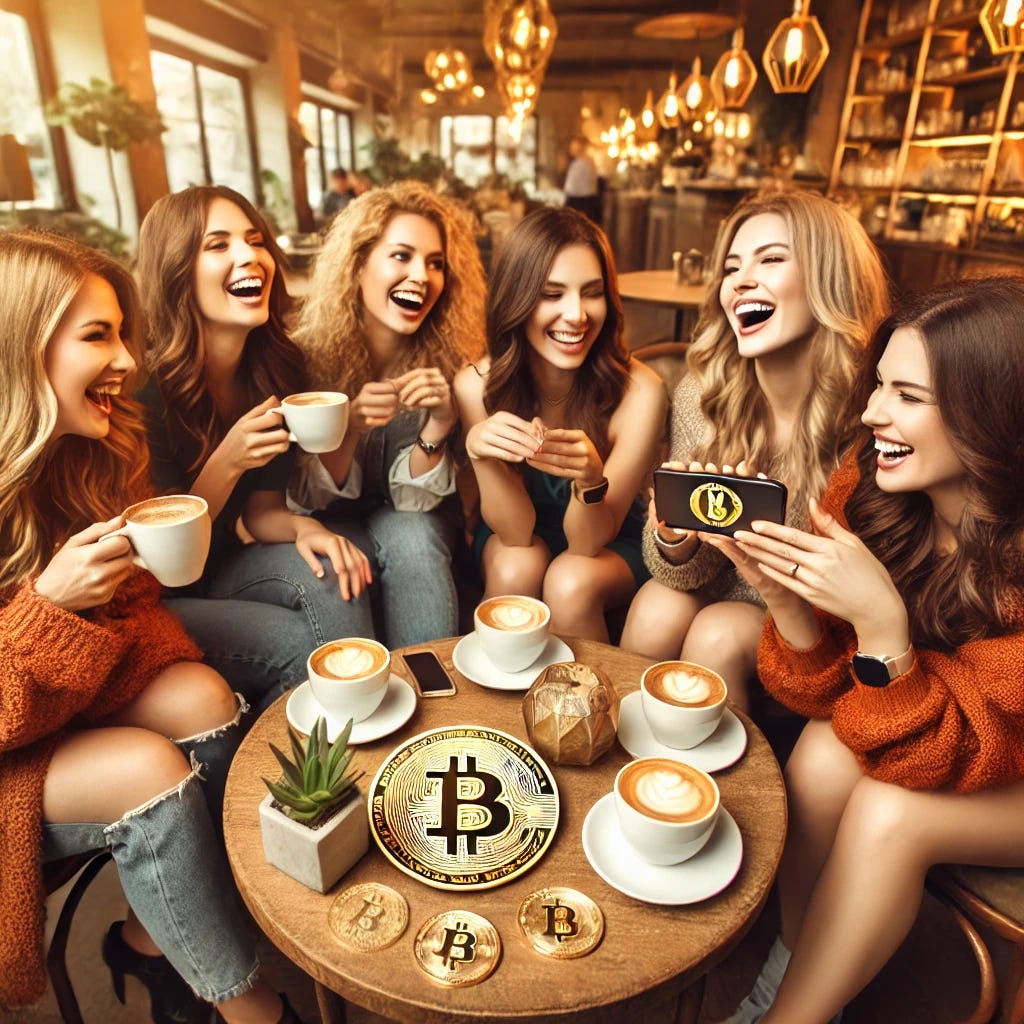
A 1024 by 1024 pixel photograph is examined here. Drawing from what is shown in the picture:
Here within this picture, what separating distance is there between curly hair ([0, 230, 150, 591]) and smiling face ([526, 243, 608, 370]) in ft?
3.11

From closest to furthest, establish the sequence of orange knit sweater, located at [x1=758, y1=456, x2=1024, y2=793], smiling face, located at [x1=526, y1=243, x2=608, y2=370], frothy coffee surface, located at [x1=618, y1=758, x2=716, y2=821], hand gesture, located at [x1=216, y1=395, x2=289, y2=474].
A: frothy coffee surface, located at [x1=618, y1=758, x2=716, y2=821]
orange knit sweater, located at [x1=758, y1=456, x2=1024, y2=793]
hand gesture, located at [x1=216, y1=395, x2=289, y2=474]
smiling face, located at [x1=526, y1=243, x2=608, y2=370]

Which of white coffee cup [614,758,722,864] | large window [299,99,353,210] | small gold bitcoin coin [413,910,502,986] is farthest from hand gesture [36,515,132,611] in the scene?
large window [299,99,353,210]

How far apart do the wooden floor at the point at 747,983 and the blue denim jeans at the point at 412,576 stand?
0.74 metres

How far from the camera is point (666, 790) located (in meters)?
0.95

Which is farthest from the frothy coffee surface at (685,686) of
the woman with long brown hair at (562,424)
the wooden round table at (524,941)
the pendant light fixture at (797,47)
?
the pendant light fixture at (797,47)

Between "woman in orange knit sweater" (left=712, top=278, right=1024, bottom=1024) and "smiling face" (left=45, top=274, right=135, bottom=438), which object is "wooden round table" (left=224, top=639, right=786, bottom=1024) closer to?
"woman in orange knit sweater" (left=712, top=278, right=1024, bottom=1024)

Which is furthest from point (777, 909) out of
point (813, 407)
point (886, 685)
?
point (813, 407)

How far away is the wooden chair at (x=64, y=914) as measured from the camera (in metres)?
1.18

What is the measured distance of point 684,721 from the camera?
1.09 metres

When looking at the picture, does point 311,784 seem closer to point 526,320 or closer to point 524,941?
point 524,941

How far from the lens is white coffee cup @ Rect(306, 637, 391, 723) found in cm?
112

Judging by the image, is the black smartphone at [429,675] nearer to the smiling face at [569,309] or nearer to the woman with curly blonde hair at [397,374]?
the woman with curly blonde hair at [397,374]

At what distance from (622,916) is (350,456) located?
1.39 metres

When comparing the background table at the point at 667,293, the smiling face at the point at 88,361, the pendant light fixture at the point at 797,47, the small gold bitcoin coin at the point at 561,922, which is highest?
the pendant light fixture at the point at 797,47
